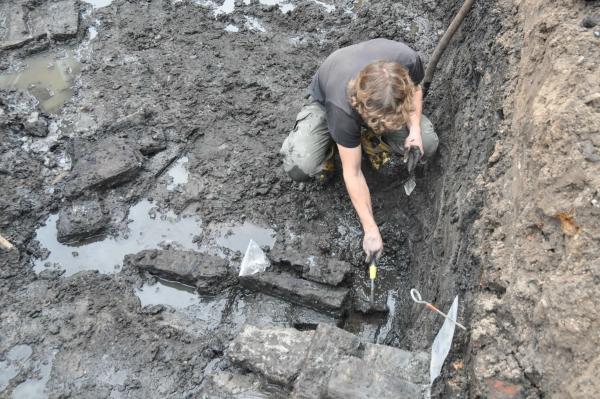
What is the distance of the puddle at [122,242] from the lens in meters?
3.83

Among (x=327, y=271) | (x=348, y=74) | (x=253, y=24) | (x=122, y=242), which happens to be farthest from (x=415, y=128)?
(x=253, y=24)

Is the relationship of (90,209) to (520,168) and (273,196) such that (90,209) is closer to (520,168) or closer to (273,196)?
(273,196)

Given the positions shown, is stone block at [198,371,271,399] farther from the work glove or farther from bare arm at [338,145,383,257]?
the work glove

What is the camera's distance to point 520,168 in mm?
2510

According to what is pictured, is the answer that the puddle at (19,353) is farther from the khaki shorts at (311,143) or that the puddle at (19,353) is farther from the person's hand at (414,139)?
the person's hand at (414,139)

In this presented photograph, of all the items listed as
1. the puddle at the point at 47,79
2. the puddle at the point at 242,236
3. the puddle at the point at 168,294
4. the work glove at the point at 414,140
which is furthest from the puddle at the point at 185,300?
the puddle at the point at 47,79

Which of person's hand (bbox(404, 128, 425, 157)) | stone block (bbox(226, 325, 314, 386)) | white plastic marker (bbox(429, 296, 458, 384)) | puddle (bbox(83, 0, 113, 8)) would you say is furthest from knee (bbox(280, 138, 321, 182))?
puddle (bbox(83, 0, 113, 8))

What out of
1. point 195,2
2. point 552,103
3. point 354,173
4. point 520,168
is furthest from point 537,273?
point 195,2

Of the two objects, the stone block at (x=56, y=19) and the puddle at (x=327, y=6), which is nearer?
the stone block at (x=56, y=19)

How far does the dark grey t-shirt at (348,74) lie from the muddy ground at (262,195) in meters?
0.57

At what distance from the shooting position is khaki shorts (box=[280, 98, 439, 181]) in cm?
379

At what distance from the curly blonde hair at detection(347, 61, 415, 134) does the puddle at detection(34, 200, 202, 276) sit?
5.96ft

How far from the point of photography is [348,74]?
10.3ft

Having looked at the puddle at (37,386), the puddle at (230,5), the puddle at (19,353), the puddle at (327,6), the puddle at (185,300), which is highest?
the puddle at (327,6)
